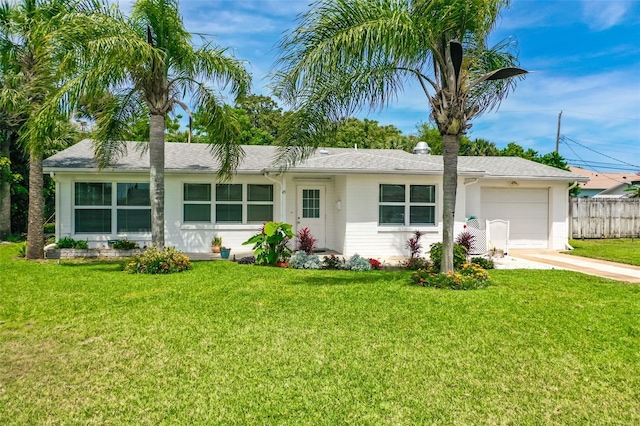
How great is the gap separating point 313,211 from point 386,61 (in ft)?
24.9

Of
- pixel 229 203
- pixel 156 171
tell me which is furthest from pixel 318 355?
pixel 229 203

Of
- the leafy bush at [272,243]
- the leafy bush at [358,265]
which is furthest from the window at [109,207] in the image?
the leafy bush at [358,265]

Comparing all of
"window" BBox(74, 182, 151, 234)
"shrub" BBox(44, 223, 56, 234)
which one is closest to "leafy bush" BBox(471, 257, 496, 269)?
"window" BBox(74, 182, 151, 234)

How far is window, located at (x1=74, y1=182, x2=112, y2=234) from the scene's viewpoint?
14211 millimetres

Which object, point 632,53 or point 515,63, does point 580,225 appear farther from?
point 515,63

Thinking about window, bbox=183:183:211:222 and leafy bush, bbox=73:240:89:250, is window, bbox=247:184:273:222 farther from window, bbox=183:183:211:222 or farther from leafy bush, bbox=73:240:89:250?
leafy bush, bbox=73:240:89:250

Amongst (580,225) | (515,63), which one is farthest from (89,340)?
(580,225)

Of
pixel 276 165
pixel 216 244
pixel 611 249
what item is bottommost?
pixel 611 249

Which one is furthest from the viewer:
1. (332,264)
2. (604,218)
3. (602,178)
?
(602,178)

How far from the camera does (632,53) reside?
18469 millimetres

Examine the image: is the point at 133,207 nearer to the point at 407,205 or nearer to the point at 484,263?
the point at 407,205

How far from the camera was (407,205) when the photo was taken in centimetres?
1403

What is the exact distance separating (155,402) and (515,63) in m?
9.68

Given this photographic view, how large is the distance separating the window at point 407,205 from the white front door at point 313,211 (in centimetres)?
231
